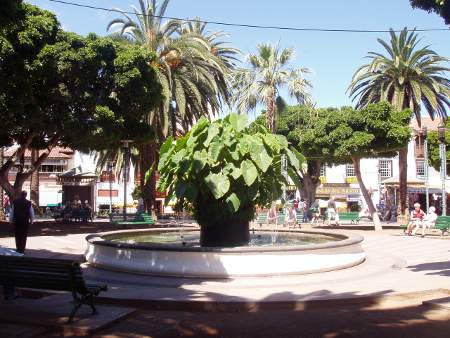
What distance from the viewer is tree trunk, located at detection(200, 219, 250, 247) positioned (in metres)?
11.9

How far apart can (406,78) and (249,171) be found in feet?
77.9

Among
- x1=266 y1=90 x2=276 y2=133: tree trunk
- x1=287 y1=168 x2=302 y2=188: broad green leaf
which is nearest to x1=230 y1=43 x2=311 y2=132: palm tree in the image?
x1=266 y1=90 x2=276 y2=133: tree trunk

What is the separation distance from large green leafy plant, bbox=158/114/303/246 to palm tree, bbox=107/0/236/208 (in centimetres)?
1433

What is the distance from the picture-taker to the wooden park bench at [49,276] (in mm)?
6656

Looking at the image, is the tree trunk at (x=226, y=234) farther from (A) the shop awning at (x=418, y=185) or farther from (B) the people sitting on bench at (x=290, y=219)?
(A) the shop awning at (x=418, y=185)

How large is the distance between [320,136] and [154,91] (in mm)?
8135

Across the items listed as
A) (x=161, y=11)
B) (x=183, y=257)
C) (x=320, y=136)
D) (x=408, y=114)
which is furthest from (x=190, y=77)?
(x=183, y=257)

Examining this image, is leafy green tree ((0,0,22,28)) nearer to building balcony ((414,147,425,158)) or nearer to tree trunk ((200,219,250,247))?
tree trunk ((200,219,250,247))

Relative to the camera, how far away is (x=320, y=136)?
2534cm

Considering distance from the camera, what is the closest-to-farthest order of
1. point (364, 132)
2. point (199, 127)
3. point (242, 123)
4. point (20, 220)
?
point (199, 127) → point (242, 123) → point (20, 220) → point (364, 132)

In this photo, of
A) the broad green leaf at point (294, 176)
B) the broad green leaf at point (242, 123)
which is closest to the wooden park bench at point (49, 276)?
the broad green leaf at point (242, 123)

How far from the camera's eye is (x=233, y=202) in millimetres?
11328

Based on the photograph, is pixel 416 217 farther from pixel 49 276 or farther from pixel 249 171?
pixel 49 276

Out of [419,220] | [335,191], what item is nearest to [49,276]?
[419,220]
